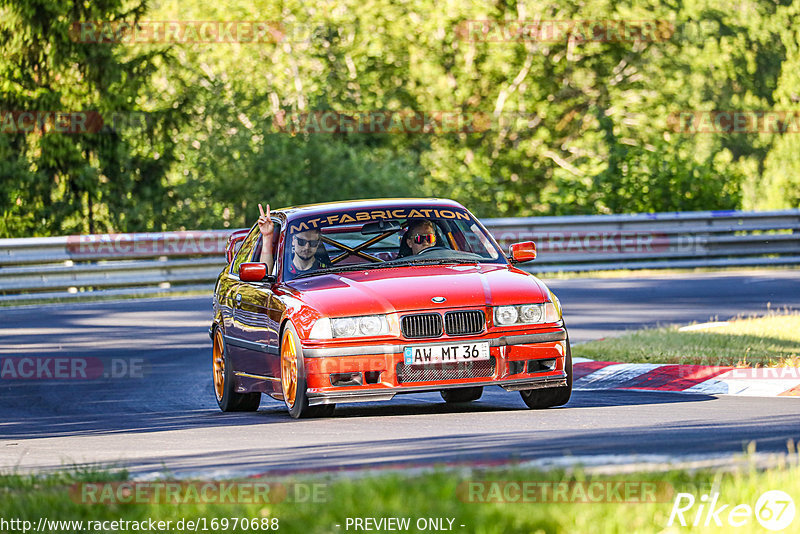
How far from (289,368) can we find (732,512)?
17.5ft

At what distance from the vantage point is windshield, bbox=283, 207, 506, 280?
10.9 metres

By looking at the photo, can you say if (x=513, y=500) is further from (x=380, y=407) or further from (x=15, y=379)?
(x=15, y=379)

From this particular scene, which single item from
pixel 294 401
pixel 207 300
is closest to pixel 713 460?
pixel 294 401

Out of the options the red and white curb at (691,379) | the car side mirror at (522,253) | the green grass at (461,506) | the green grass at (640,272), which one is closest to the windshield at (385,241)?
the car side mirror at (522,253)

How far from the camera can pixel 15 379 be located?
563 inches

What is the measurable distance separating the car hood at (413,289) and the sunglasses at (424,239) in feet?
1.95

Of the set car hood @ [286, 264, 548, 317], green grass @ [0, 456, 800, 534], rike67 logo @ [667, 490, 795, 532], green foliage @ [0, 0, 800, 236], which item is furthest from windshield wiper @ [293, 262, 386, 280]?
green foliage @ [0, 0, 800, 236]

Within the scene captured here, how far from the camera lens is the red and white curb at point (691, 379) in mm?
11102

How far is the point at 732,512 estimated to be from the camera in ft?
17.2

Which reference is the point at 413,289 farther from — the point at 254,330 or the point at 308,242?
the point at 254,330

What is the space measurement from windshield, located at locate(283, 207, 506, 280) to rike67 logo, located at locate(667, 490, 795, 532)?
5553 millimetres

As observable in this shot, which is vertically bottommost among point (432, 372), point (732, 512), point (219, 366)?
point (219, 366)

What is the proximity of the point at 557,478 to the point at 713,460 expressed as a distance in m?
1.02

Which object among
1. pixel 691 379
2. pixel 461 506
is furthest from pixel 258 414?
pixel 461 506
